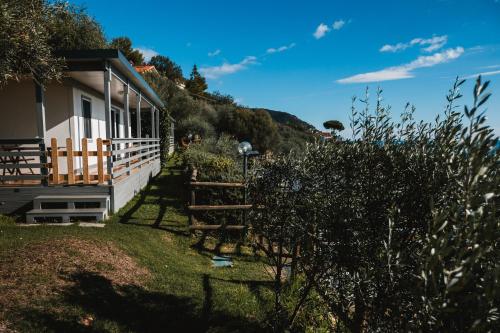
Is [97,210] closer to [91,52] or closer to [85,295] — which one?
[85,295]

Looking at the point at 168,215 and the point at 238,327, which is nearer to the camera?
the point at 238,327

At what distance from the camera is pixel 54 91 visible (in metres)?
10.0

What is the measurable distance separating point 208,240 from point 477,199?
23.7ft

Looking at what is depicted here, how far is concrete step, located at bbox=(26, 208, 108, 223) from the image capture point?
7059 mm

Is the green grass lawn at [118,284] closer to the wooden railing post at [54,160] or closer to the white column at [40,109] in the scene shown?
the wooden railing post at [54,160]

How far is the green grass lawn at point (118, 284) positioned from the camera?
3793mm

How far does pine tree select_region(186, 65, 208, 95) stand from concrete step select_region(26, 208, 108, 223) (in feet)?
195

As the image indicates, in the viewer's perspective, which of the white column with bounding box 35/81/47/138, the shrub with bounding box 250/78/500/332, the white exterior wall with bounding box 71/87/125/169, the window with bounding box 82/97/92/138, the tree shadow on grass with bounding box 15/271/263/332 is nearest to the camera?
the shrub with bounding box 250/78/500/332

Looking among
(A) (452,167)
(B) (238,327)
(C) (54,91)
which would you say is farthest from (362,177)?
(C) (54,91)

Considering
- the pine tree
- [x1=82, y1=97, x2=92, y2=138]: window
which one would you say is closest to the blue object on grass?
[x1=82, y1=97, x2=92, y2=138]: window

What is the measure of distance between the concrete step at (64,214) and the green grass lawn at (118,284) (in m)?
0.35

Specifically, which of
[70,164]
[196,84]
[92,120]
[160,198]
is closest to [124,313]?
[70,164]

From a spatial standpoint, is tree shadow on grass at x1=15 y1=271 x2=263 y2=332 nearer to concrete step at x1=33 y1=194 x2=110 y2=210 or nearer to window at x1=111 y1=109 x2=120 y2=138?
concrete step at x1=33 y1=194 x2=110 y2=210

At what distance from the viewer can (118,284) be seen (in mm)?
4773
